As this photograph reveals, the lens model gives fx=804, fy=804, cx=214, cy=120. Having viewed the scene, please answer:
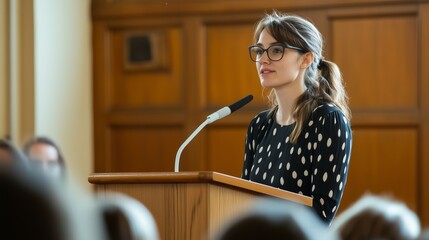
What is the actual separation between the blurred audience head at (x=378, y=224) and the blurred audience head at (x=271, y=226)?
80 mm

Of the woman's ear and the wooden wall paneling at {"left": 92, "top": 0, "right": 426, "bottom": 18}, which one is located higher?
the wooden wall paneling at {"left": 92, "top": 0, "right": 426, "bottom": 18}

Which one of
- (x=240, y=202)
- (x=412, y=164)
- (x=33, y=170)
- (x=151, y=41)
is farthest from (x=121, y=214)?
(x=151, y=41)

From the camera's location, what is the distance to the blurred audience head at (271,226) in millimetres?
611

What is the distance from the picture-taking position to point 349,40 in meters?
5.28

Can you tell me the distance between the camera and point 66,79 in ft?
18.3

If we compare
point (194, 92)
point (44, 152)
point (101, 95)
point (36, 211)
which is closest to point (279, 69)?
point (44, 152)

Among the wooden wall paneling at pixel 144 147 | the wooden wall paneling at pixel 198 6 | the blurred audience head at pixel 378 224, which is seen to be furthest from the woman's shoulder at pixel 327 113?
the wooden wall paneling at pixel 144 147

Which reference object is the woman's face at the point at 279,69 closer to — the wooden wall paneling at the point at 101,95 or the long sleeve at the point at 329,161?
the long sleeve at the point at 329,161

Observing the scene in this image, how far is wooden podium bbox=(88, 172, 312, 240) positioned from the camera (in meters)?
2.12

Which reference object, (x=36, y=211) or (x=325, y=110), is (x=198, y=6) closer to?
(x=325, y=110)

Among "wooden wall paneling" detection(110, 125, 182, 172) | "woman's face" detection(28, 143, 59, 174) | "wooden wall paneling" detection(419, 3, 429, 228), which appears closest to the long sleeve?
"woman's face" detection(28, 143, 59, 174)

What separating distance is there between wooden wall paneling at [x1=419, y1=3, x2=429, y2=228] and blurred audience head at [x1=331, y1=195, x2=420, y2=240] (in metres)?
4.46

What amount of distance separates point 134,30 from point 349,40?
4.96 ft

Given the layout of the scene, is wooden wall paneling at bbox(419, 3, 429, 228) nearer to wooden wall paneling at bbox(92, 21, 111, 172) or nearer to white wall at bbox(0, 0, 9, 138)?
wooden wall paneling at bbox(92, 21, 111, 172)
